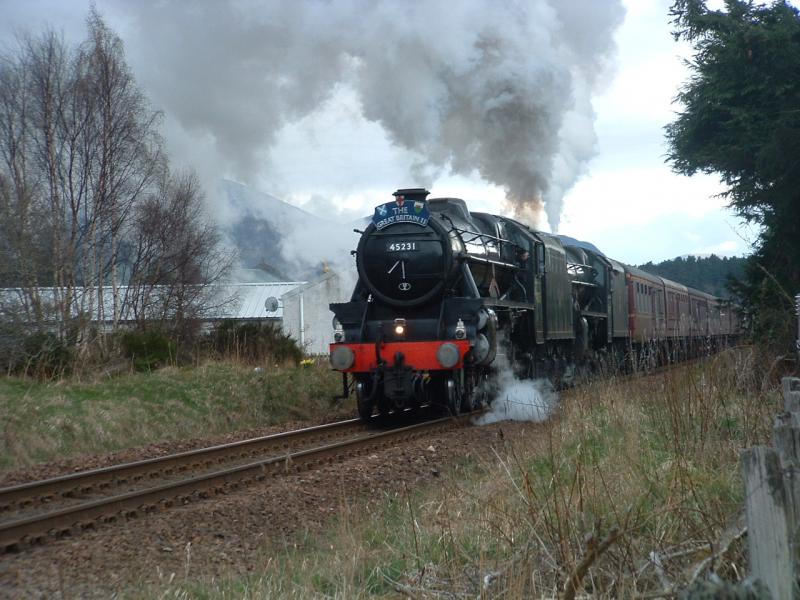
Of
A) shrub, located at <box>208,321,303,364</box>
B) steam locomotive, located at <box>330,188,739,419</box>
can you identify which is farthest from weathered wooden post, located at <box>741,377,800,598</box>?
shrub, located at <box>208,321,303,364</box>

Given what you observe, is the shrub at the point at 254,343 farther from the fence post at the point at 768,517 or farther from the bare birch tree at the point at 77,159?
the fence post at the point at 768,517

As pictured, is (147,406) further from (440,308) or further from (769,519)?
(769,519)

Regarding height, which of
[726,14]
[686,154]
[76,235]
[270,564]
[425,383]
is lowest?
[270,564]

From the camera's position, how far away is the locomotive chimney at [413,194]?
12734 mm

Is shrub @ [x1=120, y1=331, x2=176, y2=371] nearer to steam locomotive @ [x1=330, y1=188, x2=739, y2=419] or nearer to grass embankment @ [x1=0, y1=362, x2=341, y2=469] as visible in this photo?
grass embankment @ [x1=0, y1=362, x2=341, y2=469]

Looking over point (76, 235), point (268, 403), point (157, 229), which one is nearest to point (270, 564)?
point (268, 403)

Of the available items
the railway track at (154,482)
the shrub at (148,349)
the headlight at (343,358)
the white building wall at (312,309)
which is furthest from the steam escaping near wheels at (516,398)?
the white building wall at (312,309)

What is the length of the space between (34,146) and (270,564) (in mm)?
17597

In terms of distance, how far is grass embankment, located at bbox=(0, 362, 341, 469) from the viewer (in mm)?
10570

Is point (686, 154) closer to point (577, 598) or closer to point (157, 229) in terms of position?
point (157, 229)

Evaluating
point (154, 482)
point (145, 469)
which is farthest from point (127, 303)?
point (154, 482)

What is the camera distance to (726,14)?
17.9 m

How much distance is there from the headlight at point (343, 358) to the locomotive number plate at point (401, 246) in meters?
1.64

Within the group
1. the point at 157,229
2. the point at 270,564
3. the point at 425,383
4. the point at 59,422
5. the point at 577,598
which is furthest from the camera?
the point at 157,229
